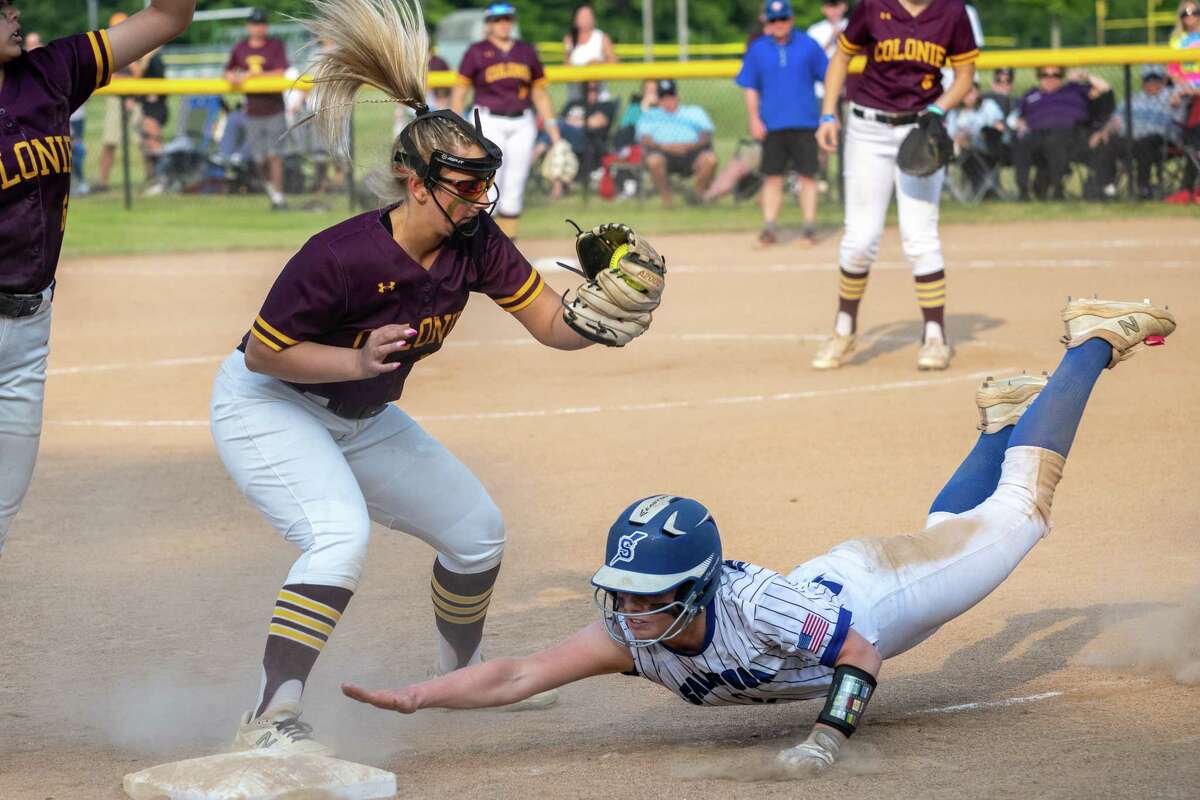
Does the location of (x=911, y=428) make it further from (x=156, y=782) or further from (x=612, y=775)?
(x=156, y=782)

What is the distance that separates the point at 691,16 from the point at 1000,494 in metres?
44.0

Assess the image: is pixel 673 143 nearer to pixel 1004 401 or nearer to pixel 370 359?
pixel 1004 401

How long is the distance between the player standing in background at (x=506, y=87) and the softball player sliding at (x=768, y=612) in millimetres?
10015

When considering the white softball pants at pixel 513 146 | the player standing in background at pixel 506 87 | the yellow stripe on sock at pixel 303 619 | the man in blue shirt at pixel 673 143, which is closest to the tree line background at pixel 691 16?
the man in blue shirt at pixel 673 143

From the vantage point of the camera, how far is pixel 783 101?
1589 centimetres

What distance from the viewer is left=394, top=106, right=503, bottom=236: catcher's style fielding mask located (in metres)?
4.39

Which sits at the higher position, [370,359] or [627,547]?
[370,359]

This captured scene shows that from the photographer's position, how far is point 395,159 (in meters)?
4.53

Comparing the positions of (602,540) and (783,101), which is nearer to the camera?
(602,540)

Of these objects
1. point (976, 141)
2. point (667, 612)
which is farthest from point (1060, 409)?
point (976, 141)

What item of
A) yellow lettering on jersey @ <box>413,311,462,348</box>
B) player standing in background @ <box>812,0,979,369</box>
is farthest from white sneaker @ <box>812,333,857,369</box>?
yellow lettering on jersey @ <box>413,311,462,348</box>

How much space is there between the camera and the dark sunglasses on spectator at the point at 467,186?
14.4 ft

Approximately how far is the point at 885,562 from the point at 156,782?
199cm

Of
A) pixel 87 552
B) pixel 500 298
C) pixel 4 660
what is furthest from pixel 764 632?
pixel 87 552
